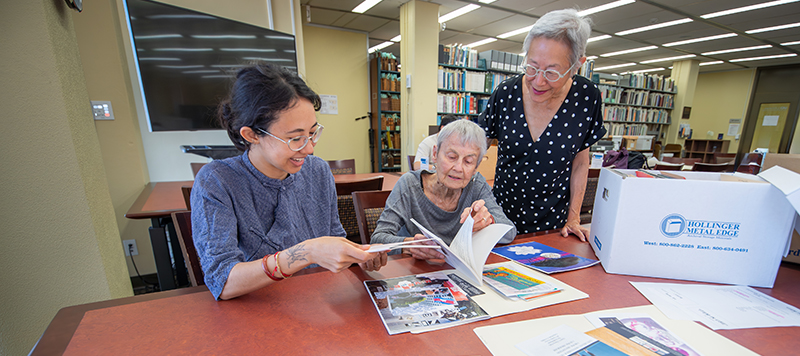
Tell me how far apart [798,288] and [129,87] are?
3.99 meters

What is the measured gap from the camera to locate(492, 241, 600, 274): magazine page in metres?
0.99

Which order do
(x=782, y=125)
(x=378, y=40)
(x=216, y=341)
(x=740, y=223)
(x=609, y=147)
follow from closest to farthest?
(x=216, y=341) → (x=740, y=223) → (x=609, y=147) → (x=378, y=40) → (x=782, y=125)

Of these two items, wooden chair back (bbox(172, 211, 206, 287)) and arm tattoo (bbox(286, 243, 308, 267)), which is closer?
arm tattoo (bbox(286, 243, 308, 267))

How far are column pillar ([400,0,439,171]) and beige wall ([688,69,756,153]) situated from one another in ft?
32.2

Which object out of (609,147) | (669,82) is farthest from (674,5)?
(669,82)

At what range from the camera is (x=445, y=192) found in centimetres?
140

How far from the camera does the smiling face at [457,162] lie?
50.1 inches

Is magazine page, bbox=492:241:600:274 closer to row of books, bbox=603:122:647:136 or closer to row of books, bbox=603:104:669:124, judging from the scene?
row of books, bbox=603:104:669:124

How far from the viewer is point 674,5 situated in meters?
4.81

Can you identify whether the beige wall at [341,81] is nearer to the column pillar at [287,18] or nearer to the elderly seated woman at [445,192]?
the column pillar at [287,18]

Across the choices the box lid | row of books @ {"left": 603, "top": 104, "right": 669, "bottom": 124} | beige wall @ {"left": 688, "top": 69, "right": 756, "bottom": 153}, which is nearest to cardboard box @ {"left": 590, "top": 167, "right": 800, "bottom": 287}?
the box lid

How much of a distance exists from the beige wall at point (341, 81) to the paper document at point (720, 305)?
548 centimetres

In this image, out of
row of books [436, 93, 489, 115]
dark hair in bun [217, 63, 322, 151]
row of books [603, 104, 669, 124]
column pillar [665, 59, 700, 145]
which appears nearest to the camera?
dark hair in bun [217, 63, 322, 151]

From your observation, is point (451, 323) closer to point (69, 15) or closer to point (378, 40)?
point (69, 15)
